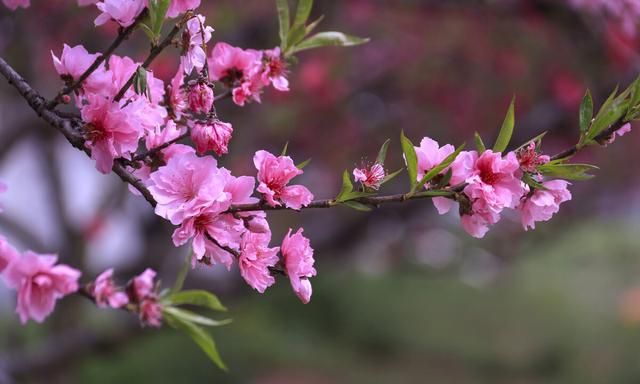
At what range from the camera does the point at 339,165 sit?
5.15 meters

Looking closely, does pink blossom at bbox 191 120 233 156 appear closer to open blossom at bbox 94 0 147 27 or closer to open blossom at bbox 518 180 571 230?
open blossom at bbox 94 0 147 27

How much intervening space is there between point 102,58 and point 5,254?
266 mm

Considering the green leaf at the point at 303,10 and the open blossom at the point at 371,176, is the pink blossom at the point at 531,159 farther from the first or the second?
the green leaf at the point at 303,10

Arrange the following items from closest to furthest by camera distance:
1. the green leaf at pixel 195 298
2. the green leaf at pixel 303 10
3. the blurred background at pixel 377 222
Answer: the green leaf at pixel 303 10 < the green leaf at pixel 195 298 < the blurred background at pixel 377 222

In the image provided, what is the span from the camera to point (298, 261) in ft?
3.08

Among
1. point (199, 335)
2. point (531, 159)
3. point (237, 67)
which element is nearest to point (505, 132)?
point (531, 159)

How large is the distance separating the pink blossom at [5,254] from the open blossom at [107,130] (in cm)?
16

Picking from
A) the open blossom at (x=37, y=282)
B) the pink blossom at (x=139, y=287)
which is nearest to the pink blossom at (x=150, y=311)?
the pink blossom at (x=139, y=287)

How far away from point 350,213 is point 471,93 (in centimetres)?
110

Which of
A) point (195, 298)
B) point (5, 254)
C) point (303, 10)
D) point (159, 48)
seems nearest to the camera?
point (159, 48)

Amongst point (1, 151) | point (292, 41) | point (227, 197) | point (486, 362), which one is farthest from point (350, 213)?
point (227, 197)

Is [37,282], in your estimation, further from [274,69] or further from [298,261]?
[274,69]

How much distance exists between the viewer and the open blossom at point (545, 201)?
93 centimetres

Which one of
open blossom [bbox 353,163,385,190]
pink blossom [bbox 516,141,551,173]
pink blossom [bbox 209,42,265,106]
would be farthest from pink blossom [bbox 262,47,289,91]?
pink blossom [bbox 516,141,551,173]
